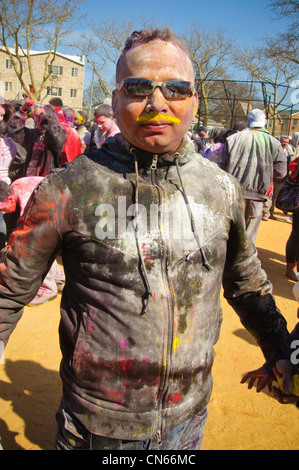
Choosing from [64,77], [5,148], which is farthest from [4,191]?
[64,77]

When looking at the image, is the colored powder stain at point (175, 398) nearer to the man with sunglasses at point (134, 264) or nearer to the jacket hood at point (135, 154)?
the man with sunglasses at point (134, 264)

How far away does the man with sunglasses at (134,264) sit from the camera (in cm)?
135

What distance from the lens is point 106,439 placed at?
139cm

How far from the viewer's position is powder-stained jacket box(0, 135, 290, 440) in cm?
135

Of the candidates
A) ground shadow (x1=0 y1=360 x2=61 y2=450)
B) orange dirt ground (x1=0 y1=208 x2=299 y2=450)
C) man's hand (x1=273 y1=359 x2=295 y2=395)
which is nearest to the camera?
man's hand (x1=273 y1=359 x2=295 y2=395)

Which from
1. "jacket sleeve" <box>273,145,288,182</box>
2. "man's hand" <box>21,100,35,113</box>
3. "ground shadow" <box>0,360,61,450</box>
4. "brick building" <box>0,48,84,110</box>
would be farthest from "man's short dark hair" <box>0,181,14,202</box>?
"brick building" <box>0,48,84,110</box>

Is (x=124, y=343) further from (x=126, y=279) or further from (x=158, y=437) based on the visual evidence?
(x=158, y=437)

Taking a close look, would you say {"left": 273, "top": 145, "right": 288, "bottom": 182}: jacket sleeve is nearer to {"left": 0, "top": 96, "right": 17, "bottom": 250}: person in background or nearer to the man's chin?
{"left": 0, "top": 96, "right": 17, "bottom": 250}: person in background

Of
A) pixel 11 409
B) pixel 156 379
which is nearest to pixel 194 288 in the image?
pixel 156 379

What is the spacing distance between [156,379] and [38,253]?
0.61 meters

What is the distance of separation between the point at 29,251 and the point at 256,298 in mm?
1007

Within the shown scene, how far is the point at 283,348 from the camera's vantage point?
1745 millimetres

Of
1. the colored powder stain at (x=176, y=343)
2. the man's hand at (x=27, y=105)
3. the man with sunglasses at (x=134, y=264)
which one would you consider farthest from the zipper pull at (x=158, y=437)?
the man's hand at (x=27, y=105)
